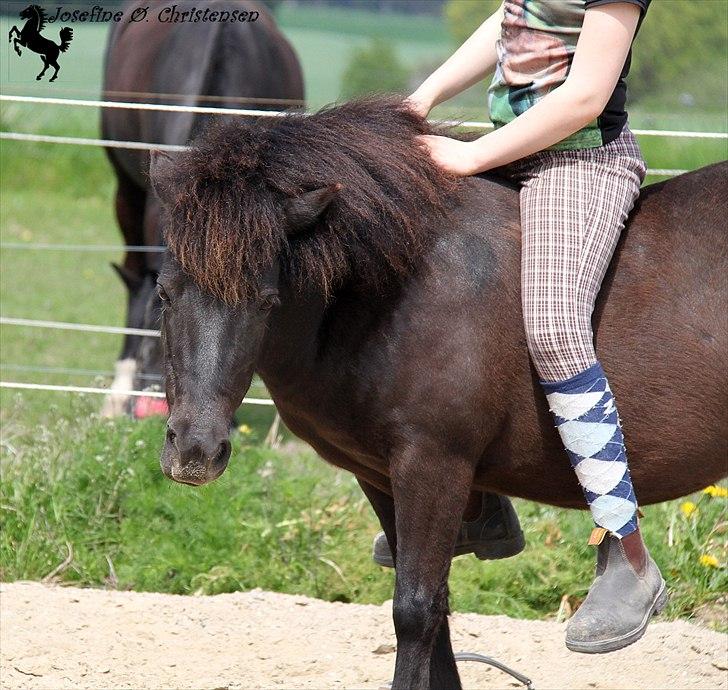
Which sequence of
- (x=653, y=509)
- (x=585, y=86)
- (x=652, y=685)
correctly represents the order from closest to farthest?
(x=585, y=86), (x=652, y=685), (x=653, y=509)

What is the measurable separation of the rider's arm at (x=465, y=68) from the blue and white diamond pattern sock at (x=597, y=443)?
0.96 meters

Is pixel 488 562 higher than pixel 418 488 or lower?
lower

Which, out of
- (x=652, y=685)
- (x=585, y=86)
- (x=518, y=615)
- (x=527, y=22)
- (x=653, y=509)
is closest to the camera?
(x=585, y=86)

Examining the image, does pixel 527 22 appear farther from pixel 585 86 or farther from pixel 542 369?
pixel 542 369

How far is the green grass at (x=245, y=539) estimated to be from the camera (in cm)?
446

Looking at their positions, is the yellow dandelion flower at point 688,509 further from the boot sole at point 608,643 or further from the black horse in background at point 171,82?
the black horse in background at point 171,82

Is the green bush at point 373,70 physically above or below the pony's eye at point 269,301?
below

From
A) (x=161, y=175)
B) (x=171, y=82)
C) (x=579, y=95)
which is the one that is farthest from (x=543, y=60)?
(x=171, y=82)

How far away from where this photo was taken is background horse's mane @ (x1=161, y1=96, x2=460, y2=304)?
253cm

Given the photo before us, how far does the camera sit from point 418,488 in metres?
2.75

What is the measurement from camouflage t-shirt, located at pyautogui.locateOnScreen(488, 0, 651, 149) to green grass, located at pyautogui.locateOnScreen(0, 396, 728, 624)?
6.86ft

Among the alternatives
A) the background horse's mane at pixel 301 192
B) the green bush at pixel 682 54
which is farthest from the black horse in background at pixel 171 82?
the green bush at pixel 682 54

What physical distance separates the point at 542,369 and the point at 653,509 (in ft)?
7.60

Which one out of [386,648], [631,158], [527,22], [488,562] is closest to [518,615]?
[488,562]
